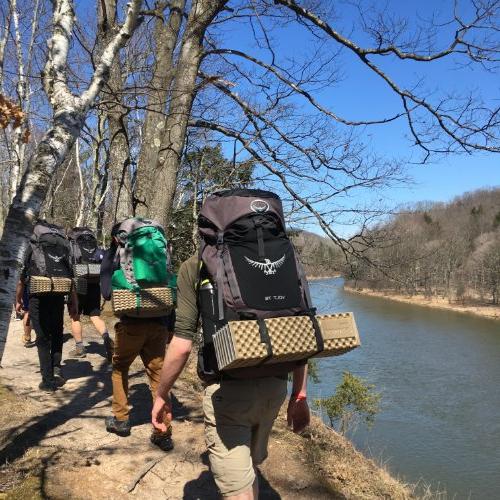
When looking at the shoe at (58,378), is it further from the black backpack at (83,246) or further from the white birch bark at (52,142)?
the white birch bark at (52,142)

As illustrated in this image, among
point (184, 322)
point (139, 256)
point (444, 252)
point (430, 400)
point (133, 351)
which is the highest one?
point (444, 252)

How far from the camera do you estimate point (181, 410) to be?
4.46 meters

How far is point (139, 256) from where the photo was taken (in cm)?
349

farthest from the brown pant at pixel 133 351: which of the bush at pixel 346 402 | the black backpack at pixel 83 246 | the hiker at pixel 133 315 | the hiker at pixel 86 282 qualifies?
the bush at pixel 346 402

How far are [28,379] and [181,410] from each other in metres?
1.82

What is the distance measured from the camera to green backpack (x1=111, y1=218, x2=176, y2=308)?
3.44m

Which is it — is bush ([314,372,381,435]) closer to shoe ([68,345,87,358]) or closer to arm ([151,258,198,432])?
shoe ([68,345,87,358])

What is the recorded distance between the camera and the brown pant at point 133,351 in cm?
352

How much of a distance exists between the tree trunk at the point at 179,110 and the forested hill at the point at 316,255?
2.20 metres

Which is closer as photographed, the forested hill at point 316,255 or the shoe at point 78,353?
the shoe at point 78,353

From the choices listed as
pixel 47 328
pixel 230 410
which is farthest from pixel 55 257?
pixel 230 410

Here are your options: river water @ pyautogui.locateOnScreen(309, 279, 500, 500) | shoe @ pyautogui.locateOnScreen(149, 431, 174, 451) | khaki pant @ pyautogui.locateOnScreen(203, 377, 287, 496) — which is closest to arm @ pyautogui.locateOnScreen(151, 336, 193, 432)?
khaki pant @ pyautogui.locateOnScreen(203, 377, 287, 496)

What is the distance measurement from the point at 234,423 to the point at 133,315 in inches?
60.6

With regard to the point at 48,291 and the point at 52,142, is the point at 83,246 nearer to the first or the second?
the point at 48,291
